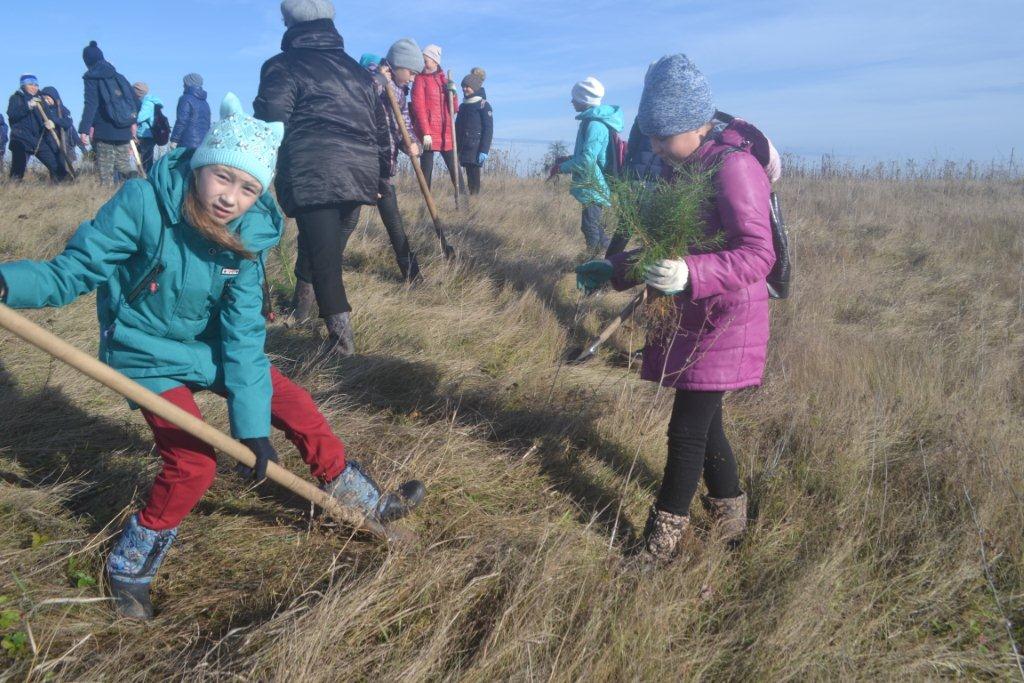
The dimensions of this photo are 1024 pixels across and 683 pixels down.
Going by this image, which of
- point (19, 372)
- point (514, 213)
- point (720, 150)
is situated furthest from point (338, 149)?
point (514, 213)

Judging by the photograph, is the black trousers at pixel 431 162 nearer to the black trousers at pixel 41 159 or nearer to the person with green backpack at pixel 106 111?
the person with green backpack at pixel 106 111

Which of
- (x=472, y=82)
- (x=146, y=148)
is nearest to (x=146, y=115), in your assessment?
(x=146, y=148)

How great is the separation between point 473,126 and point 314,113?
6.05 meters

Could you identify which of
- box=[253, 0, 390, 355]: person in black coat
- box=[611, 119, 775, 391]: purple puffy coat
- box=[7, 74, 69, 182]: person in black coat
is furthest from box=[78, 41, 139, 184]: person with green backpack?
box=[611, 119, 775, 391]: purple puffy coat

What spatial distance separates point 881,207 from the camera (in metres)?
10.2

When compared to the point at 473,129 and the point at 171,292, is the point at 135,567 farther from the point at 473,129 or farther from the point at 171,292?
the point at 473,129

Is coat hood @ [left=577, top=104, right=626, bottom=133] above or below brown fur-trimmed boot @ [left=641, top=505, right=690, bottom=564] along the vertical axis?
above

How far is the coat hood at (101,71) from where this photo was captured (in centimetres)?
833

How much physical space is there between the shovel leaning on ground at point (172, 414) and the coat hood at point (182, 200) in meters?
0.51

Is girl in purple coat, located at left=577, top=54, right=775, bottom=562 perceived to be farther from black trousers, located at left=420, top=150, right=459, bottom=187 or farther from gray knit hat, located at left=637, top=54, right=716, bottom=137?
black trousers, located at left=420, top=150, right=459, bottom=187

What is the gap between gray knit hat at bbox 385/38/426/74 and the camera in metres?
6.01

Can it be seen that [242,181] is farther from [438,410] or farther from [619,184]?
[438,410]

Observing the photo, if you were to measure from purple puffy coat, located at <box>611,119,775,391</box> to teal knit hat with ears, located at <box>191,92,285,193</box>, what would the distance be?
1208mm

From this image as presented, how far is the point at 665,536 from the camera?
2.48 m
